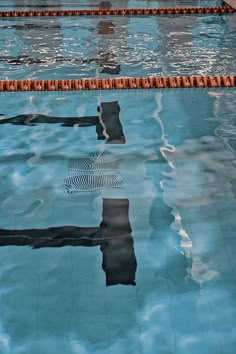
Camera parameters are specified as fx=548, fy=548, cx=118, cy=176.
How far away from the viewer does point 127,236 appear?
2.53 metres

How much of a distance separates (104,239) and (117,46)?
4.28 meters

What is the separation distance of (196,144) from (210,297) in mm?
1564

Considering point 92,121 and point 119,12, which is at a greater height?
point 92,121

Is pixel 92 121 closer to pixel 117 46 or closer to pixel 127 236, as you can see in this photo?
pixel 127 236

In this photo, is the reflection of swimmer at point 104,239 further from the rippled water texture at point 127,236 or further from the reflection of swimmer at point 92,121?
the reflection of swimmer at point 92,121

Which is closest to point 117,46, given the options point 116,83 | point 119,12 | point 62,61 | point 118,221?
point 62,61

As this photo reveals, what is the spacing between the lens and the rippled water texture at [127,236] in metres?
1.96

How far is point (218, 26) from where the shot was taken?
7598 millimetres

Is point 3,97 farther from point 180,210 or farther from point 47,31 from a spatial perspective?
point 47,31

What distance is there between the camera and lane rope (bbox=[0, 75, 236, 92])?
15.3ft

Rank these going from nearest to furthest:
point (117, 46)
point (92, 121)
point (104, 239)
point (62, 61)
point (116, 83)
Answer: point (104, 239) → point (92, 121) → point (116, 83) → point (62, 61) → point (117, 46)

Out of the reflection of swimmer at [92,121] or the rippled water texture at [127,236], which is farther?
the reflection of swimmer at [92,121]

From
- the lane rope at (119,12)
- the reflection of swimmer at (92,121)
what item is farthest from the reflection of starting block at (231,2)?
the reflection of swimmer at (92,121)

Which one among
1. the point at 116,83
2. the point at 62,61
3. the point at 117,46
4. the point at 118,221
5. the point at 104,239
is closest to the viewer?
the point at 104,239
